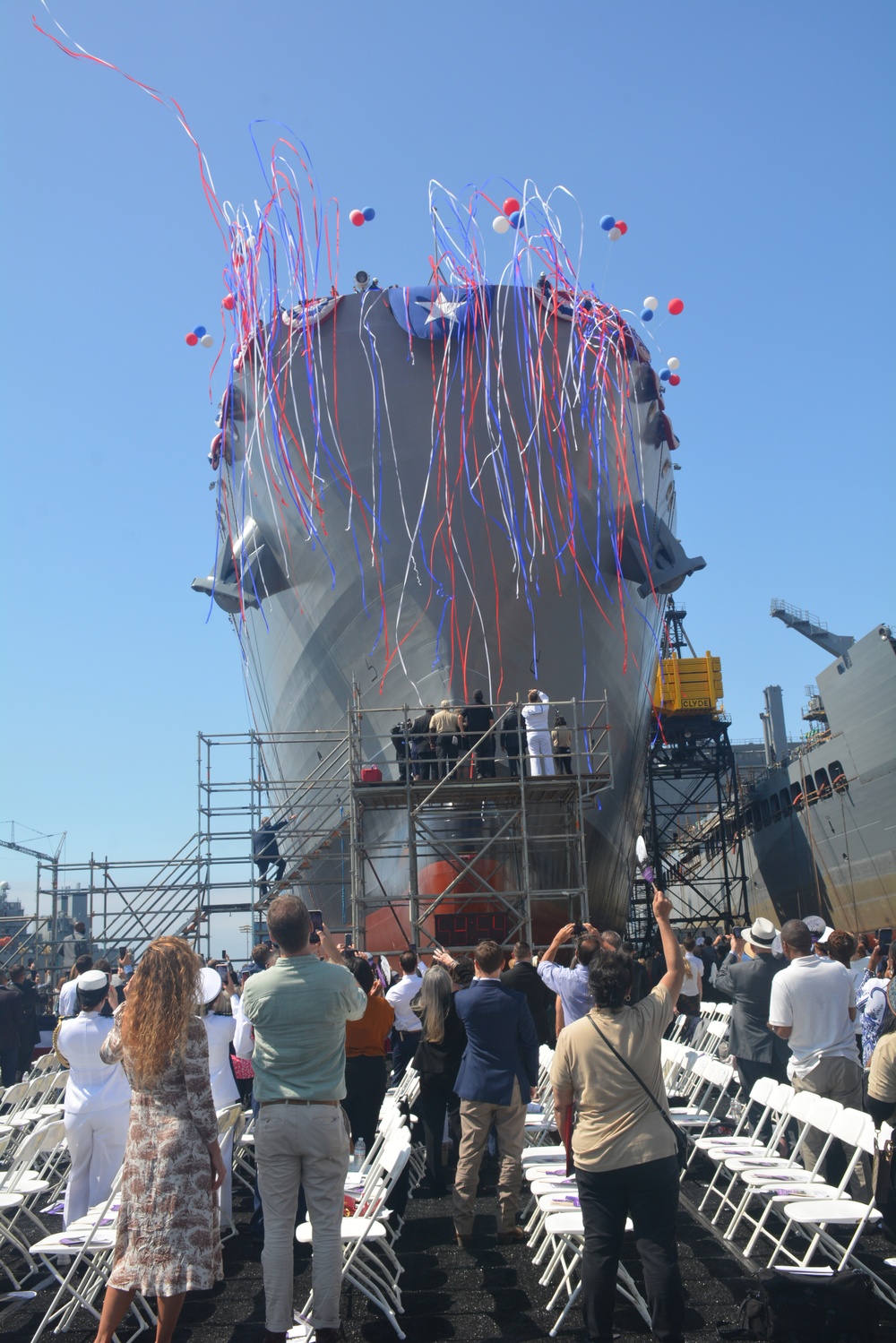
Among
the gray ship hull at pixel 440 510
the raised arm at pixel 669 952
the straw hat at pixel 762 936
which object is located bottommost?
the straw hat at pixel 762 936

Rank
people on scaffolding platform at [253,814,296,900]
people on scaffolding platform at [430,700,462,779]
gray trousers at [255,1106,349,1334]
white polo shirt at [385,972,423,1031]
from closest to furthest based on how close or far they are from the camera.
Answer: gray trousers at [255,1106,349,1334]
white polo shirt at [385,972,423,1031]
people on scaffolding platform at [430,700,462,779]
people on scaffolding platform at [253,814,296,900]

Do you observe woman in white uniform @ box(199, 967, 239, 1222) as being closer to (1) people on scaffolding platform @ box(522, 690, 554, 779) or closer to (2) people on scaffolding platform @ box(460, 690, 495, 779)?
(2) people on scaffolding platform @ box(460, 690, 495, 779)

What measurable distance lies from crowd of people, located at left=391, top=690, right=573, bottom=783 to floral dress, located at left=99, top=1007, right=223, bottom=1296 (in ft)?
26.5

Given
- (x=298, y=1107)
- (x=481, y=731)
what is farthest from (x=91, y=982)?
(x=481, y=731)

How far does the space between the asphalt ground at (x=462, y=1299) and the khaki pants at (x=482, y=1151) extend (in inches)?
6.1

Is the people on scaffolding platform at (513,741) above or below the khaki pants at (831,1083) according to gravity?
above

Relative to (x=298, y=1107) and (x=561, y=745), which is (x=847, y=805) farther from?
(x=298, y=1107)

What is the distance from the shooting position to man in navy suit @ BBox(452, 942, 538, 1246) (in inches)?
208

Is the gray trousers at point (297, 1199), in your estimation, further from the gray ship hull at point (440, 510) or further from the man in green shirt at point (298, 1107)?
the gray ship hull at point (440, 510)

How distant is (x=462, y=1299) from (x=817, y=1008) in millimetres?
2074

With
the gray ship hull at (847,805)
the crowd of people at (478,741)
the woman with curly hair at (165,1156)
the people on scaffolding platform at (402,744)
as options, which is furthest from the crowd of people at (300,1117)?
the gray ship hull at (847,805)

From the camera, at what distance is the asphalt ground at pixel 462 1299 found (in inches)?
161

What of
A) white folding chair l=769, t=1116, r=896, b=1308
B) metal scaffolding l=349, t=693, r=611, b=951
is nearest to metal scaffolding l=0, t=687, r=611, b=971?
metal scaffolding l=349, t=693, r=611, b=951

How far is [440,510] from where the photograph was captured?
1365 centimetres
